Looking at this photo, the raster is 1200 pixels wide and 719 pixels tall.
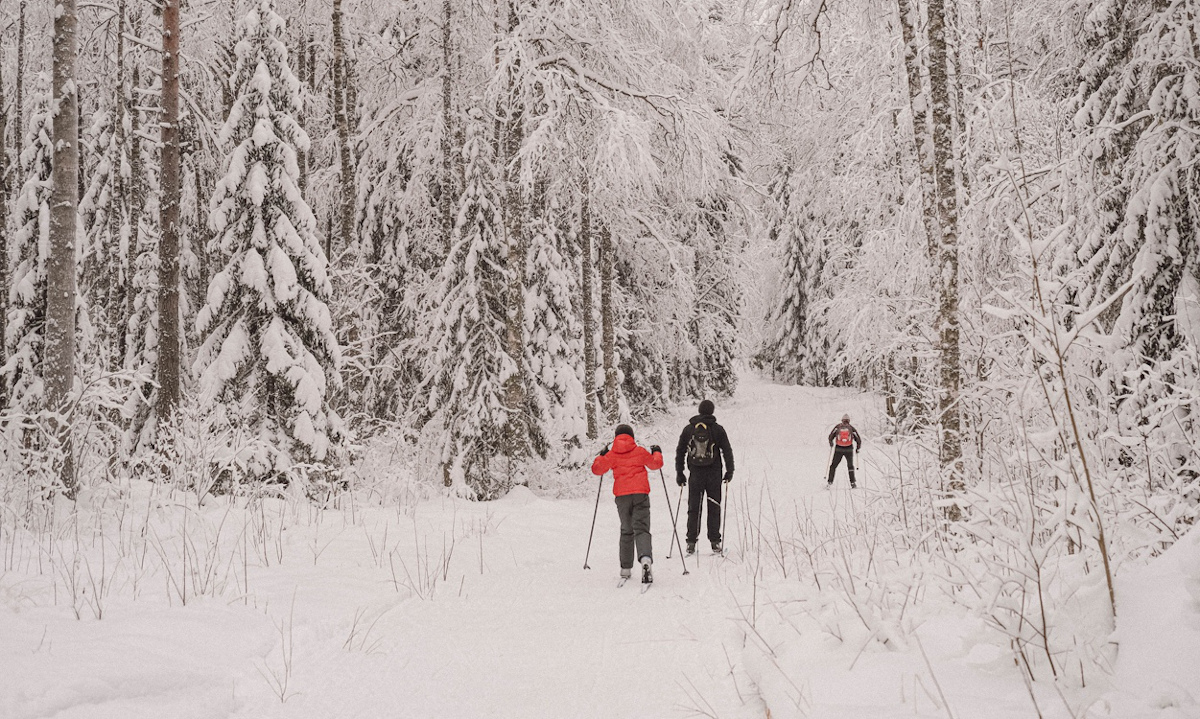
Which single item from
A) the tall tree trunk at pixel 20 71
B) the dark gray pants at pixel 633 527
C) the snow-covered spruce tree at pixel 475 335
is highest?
the tall tree trunk at pixel 20 71

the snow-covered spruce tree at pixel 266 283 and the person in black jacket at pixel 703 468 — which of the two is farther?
the snow-covered spruce tree at pixel 266 283

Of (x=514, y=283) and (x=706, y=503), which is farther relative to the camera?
(x=514, y=283)

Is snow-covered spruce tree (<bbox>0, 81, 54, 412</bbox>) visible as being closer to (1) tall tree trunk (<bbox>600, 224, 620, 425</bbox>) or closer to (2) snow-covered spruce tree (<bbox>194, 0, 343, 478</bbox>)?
(2) snow-covered spruce tree (<bbox>194, 0, 343, 478</bbox>)

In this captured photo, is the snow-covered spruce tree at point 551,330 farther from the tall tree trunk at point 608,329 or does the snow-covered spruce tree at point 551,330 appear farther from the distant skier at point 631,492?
the distant skier at point 631,492

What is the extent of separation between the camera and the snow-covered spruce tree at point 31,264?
1273cm

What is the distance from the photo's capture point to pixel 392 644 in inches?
175

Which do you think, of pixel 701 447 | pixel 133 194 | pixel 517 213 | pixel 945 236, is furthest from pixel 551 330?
pixel 133 194

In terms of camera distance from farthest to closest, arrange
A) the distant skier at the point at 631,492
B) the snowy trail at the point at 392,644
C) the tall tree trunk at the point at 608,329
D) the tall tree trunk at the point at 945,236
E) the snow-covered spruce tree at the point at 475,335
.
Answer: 1. the tall tree trunk at the point at 608,329
2. the snow-covered spruce tree at the point at 475,335
3. the tall tree trunk at the point at 945,236
4. the distant skier at the point at 631,492
5. the snowy trail at the point at 392,644

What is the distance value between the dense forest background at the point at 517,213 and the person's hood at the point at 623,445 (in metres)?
2.92

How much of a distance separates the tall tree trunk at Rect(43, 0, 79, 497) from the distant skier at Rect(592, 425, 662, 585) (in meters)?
5.79

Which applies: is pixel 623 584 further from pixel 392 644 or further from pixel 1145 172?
pixel 1145 172

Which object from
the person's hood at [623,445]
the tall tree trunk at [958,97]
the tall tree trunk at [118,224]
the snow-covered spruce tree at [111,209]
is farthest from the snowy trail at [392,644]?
the snow-covered spruce tree at [111,209]

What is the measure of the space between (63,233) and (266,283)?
2.88m

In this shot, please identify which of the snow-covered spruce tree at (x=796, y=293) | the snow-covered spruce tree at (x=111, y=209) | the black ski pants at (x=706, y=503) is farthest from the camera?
the snow-covered spruce tree at (x=796, y=293)
